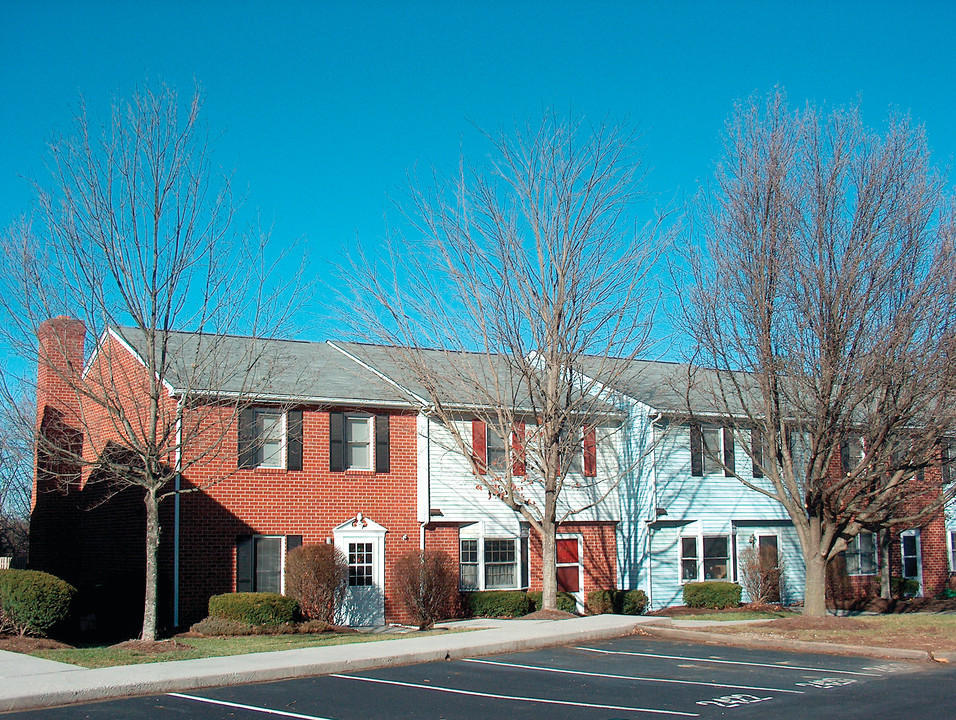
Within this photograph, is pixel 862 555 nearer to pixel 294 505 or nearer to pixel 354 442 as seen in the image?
pixel 354 442

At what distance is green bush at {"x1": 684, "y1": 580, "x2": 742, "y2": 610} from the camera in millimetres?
25328

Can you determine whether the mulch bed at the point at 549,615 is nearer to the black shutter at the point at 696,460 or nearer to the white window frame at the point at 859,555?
the black shutter at the point at 696,460

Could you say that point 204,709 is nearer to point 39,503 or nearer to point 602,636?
point 602,636

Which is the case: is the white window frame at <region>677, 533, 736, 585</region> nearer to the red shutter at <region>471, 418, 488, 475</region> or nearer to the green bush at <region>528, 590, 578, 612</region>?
the green bush at <region>528, 590, 578, 612</region>

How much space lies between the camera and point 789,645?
15688 mm

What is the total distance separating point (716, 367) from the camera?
1973 cm

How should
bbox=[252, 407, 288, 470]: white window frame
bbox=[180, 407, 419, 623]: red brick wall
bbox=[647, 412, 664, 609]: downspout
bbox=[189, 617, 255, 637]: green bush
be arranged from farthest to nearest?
bbox=[647, 412, 664, 609]: downspout, bbox=[252, 407, 288, 470]: white window frame, bbox=[180, 407, 419, 623]: red brick wall, bbox=[189, 617, 255, 637]: green bush

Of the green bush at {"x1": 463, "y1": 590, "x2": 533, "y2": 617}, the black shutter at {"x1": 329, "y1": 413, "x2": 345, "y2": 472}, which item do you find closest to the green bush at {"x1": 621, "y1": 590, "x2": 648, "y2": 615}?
the green bush at {"x1": 463, "y1": 590, "x2": 533, "y2": 617}

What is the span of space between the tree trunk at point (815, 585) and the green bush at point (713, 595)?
581 cm

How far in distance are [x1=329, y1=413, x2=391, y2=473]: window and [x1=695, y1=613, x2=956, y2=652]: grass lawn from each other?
902 cm

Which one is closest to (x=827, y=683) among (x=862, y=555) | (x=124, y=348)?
(x=124, y=348)

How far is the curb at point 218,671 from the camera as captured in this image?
10.9 metres

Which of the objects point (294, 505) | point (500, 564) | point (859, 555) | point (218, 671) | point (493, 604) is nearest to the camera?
point (218, 671)

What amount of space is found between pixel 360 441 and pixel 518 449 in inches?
151
